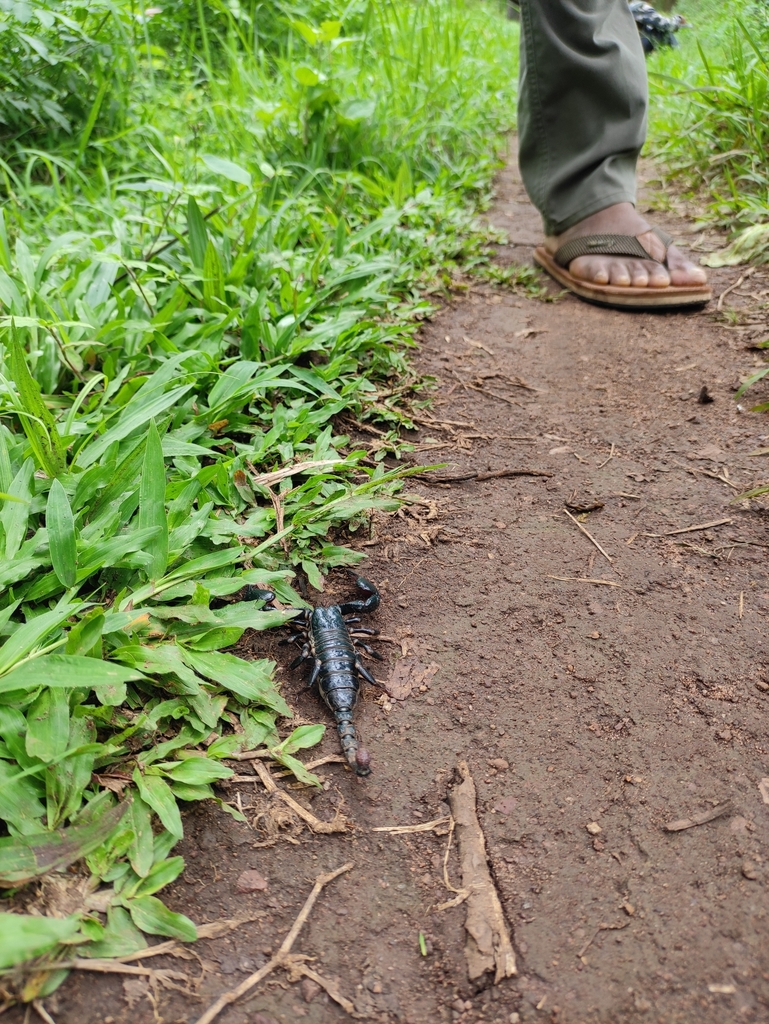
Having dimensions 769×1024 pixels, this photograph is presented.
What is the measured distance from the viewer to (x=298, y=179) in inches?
168

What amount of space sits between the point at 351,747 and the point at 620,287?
2682mm

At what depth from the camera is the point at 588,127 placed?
353cm

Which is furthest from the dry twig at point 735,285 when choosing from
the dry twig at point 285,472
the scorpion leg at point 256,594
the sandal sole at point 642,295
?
the scorpion leg at point 256,594

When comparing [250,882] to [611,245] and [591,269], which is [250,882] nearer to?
[591,269]

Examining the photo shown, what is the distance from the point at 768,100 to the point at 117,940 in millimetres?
5065

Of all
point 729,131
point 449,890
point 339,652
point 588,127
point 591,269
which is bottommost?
point 449,890

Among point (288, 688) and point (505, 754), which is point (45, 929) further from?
point (505, 754)

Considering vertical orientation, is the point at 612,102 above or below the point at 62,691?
above

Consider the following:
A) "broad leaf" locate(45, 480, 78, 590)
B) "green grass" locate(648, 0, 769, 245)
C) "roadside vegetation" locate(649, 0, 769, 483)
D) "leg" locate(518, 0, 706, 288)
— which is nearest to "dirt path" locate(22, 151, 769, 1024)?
"broad leaf" locate(45, 480, 78, 590)

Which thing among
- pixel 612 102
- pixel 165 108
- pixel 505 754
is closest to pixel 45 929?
pixel 505 754

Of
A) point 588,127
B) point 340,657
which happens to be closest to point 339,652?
point 340,657

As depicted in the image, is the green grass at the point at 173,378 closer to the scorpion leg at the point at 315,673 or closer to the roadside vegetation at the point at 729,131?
the scorpion leg at the point at 315,673

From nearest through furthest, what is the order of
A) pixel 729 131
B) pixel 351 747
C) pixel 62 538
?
1. pixel 351 747
2. pixel 62 538
3. pixel 729 131

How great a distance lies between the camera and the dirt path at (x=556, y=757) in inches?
51.8
